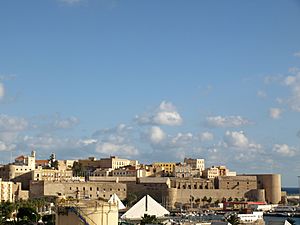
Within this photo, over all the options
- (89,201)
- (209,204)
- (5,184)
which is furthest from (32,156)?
(89,201)

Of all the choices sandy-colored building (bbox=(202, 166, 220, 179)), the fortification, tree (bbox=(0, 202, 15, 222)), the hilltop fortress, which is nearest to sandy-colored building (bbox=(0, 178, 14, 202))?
the hilltop fortress

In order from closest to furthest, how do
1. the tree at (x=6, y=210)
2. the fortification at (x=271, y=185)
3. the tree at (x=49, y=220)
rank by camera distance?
the tree at (x=49, y=220) → the tree at (x=6, y=210) → the fortification at (x=271, y=185)

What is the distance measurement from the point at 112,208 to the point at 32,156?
1782 inches

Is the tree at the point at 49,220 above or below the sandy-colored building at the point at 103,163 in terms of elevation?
below

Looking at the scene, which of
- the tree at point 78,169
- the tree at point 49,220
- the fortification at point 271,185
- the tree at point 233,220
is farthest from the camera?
the tree at point 78,169

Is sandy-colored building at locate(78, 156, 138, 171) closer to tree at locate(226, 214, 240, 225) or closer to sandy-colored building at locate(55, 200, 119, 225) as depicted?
tree at locate(226, 214, 240, 225)

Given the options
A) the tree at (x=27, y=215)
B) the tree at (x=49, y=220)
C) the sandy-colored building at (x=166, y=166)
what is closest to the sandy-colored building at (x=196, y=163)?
the sandy-colored building at (x=166, y=166)

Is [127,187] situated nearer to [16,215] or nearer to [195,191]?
[195,191]

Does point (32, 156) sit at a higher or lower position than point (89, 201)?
higher

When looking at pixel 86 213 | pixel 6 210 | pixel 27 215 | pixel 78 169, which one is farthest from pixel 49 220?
pixel 78 169

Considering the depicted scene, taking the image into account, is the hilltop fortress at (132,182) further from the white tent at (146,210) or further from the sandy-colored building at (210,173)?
the white tent at (146,210)

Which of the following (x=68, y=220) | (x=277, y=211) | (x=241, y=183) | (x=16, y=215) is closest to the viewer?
(x=68, y=220)

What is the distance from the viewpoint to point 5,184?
41.9m

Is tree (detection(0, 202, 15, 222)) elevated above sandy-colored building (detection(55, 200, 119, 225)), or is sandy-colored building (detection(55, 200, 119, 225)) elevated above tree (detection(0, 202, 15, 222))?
sandy-colored building (detection(55, 200, 119, 225))
